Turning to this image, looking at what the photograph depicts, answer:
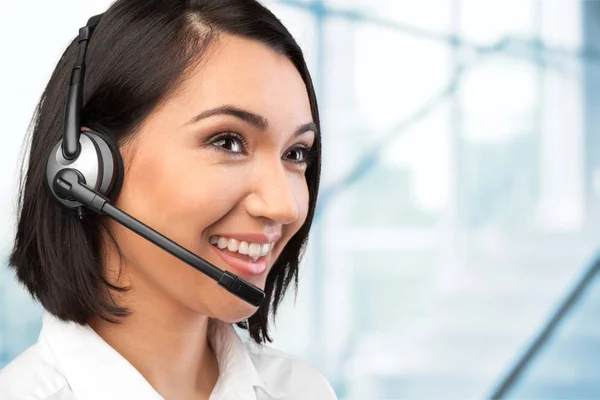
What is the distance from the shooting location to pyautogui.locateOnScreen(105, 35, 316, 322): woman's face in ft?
3.68

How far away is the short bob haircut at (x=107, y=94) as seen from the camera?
1157mm

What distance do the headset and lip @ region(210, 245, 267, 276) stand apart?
5 cm

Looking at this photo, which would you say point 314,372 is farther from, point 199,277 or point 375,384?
point 375,384

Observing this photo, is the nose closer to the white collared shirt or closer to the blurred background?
the white collared shirt

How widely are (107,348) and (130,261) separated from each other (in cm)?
13

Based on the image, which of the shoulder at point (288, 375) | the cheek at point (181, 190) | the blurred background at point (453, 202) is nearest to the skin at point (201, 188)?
the cheek at point (181, 190)

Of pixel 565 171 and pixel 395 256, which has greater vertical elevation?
pixel 565 171

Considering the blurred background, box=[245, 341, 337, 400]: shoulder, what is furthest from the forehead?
the blurred background

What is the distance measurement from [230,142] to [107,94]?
0.63 ft

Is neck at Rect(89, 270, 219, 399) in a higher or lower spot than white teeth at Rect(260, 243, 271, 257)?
lower

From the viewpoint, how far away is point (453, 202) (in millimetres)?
3240

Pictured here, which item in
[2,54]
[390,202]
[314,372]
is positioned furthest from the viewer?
[390,202]

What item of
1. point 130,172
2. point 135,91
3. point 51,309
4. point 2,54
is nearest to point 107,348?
point 51,309

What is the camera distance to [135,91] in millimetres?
1152
